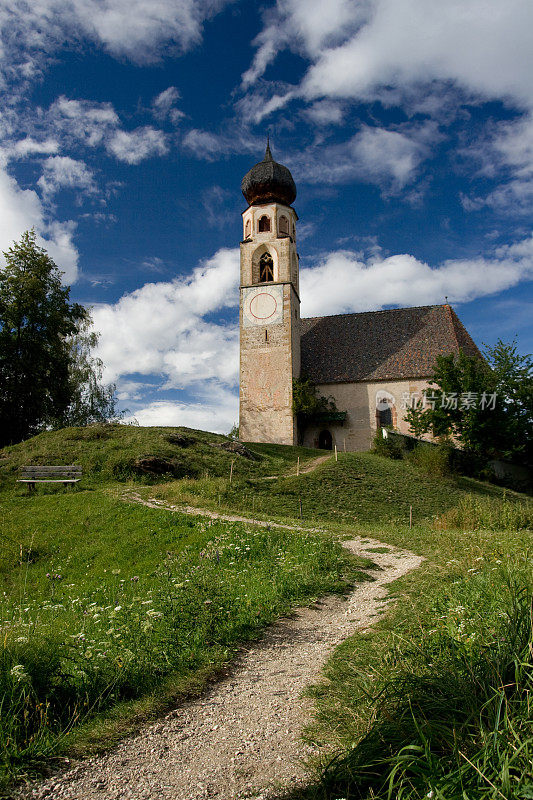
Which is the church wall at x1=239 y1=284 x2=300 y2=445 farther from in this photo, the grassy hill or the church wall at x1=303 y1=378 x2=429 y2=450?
the grassy hill

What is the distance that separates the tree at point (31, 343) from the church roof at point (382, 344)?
651 inches

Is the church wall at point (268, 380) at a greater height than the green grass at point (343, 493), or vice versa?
the church wall at point (268, 380)

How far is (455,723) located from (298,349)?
34941mm

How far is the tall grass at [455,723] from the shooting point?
91.1 inches

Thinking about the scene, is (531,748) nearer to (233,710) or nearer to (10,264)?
(233,710)

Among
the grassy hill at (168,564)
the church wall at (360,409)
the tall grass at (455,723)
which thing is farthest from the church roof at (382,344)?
the tall grass at (455,723)

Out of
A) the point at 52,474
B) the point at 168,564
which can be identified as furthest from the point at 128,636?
the point at 52,474

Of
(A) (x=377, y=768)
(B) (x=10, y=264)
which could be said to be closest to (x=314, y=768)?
(A) (x=377, y=768)

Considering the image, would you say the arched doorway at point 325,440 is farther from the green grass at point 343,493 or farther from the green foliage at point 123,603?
the green foliage at point 123,603

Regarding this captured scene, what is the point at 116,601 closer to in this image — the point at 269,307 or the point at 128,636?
the point at 128,636

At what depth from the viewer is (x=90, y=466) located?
20.5 meters

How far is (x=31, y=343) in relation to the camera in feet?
99.2

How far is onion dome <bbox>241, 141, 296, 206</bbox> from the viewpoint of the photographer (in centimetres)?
3709

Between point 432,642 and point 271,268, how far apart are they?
116ft
